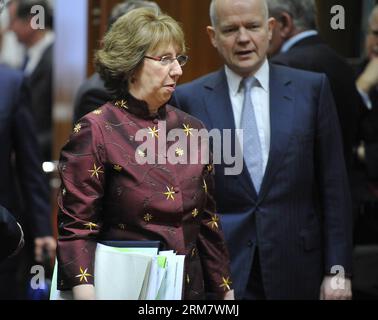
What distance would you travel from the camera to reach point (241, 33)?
11.8ft

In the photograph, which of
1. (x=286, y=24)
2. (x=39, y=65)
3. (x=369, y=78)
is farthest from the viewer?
(x=39, y=65)

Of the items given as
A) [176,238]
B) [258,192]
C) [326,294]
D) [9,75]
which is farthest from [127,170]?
[9,75]

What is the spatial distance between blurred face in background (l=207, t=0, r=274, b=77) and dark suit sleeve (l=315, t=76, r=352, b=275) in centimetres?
31

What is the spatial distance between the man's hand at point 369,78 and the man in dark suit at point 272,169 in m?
1.02

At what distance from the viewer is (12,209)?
166 inches

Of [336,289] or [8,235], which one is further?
[336,289]

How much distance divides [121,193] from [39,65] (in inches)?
122

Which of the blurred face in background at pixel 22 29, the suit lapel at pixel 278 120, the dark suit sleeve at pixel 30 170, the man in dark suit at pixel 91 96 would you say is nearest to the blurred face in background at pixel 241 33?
the suit lapel at pixel 278 120

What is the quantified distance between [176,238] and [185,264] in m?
0.10

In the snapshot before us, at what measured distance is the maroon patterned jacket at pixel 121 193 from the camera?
3.00 metres

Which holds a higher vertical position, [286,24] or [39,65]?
[286,24]

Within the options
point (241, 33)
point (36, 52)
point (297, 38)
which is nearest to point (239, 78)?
point (241, 33)

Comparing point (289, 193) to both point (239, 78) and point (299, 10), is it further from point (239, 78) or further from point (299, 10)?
point (299, 10)
